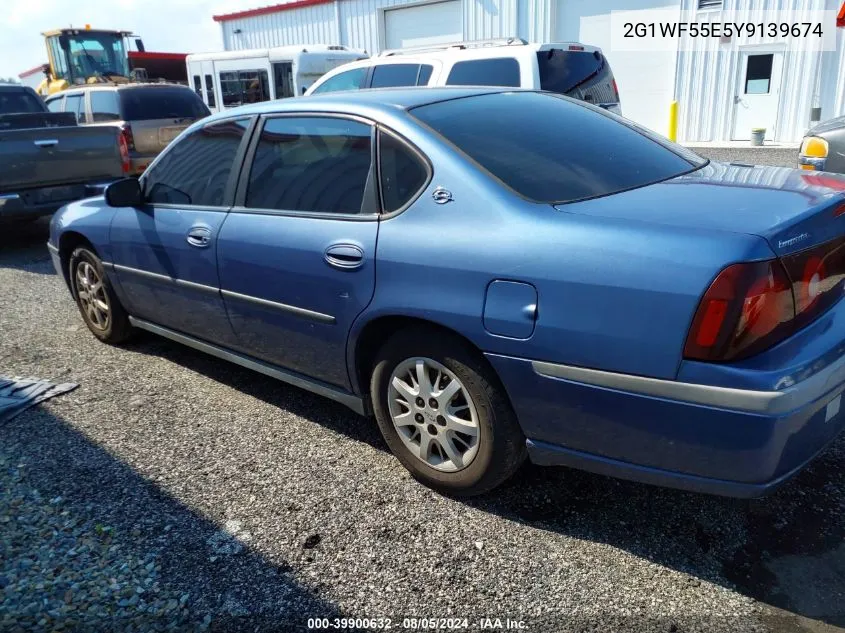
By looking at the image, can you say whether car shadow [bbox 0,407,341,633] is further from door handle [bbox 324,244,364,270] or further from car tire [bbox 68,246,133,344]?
car tire [bbox 68,246,133,344]

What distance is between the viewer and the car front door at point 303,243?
2.92m

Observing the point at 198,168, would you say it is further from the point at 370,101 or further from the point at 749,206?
the point at 749,206

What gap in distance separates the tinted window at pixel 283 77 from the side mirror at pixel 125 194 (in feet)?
38.3

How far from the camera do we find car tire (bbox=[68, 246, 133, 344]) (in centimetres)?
456

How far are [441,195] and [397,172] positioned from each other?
30 cm

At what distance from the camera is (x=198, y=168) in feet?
12.6

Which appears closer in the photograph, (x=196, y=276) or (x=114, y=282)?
(x=196, y=276)

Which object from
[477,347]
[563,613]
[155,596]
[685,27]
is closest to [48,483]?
[155,596]

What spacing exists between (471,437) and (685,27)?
16.5m

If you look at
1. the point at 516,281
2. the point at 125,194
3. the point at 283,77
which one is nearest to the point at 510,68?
the point at 125,194

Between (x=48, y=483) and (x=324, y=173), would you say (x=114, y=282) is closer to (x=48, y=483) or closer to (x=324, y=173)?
(x=48, y=483)

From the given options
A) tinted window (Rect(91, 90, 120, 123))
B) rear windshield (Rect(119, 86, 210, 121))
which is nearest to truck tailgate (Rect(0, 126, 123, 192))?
rear windshield (Rect(119, 86, 210, 121))

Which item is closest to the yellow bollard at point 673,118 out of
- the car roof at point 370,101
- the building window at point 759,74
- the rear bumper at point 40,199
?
the building window at point 759,74

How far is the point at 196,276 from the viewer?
3670 mm
